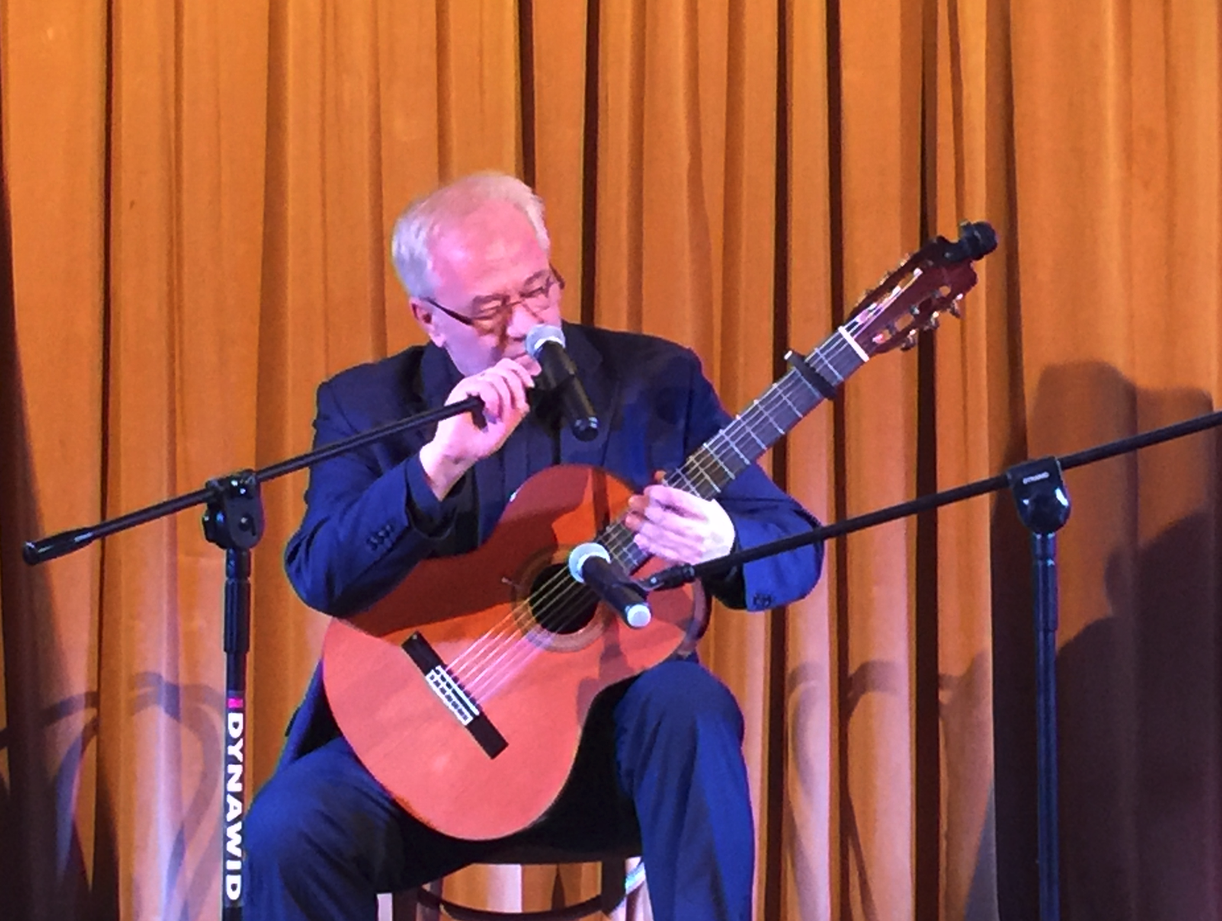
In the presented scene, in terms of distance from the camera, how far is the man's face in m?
1.88

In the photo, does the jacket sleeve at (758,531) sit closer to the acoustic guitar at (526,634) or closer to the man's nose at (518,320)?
the acoustic guitar at (526,634)

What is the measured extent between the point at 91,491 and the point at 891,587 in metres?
1.44

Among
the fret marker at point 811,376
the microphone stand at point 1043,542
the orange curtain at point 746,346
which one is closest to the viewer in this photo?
the microphone stand at point 1043,542

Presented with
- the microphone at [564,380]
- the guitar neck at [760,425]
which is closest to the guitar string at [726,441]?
the guitar neck at [760,425]

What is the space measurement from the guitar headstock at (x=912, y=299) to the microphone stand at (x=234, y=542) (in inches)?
20.2

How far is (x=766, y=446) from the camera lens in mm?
1769

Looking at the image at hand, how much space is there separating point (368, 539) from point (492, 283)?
410 mm

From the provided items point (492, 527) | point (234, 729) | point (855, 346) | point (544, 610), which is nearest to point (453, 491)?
point (492, 527)

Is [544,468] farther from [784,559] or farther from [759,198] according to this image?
[759,198]

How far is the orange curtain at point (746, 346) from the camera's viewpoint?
7.75 feet

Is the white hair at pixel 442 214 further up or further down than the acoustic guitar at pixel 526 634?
further up

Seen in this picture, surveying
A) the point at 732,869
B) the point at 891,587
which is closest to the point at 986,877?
the point at 891,587

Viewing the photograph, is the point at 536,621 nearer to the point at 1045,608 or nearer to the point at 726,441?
the point at 726,441

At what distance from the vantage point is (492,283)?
188 cm
